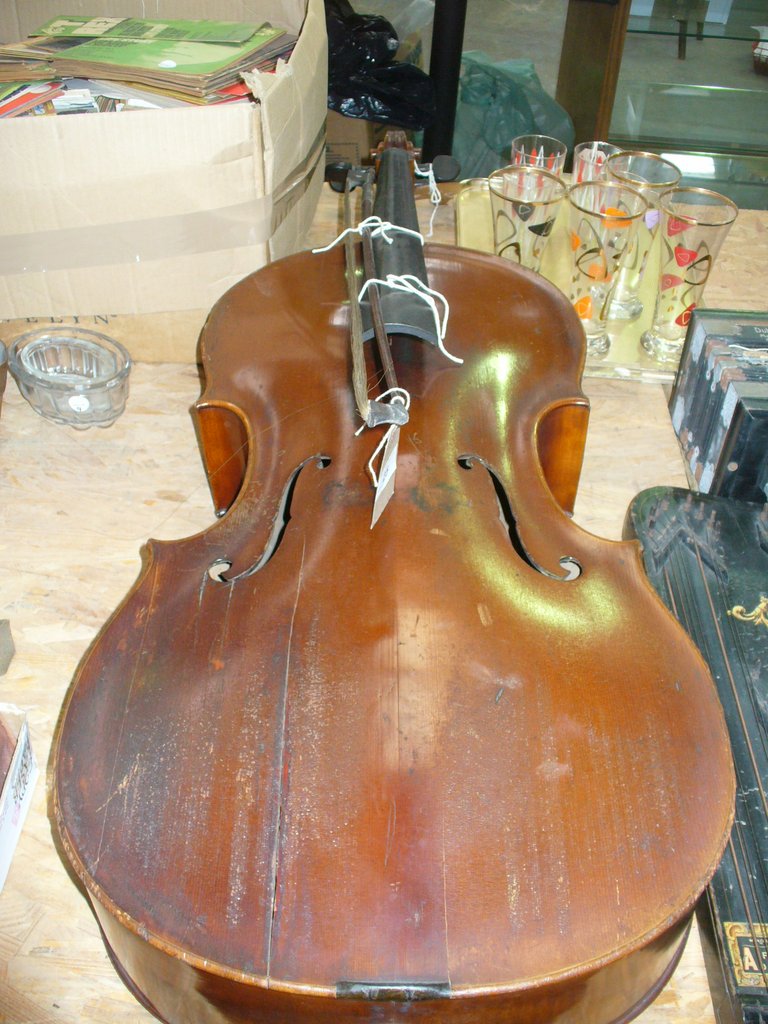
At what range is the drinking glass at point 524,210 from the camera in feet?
4.05

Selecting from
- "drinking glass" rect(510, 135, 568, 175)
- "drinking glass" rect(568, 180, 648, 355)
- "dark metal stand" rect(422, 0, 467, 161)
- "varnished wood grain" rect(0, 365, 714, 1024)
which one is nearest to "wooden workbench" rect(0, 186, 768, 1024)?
"varnished wood grain" rect(0, 365, 714, 1024)

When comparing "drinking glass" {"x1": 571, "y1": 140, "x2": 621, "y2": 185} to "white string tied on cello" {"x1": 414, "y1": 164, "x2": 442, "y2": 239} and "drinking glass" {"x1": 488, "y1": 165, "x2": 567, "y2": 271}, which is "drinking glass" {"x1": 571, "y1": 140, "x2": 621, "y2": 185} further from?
"white string tied on cello" {"x1": 414, "y1": 164, "x2": 442, "y2": 239}

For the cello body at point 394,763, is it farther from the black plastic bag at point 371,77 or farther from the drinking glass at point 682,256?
the black plastic bag at point 371,77

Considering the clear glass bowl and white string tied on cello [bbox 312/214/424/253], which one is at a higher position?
white string tied on cello [bbox 312/214/424/253]

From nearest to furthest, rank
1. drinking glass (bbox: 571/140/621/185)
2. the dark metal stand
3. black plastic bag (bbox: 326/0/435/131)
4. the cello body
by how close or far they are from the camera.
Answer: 1. the cello body
2. drinking glass (bbox: 571/140/621/185)
3. black plastic bag (bbox: 326/0/435/131)
4. the dark metal stand

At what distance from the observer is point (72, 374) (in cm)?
133

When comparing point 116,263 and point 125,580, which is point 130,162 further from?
point 125,580

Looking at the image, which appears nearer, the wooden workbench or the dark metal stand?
the wooden workbench

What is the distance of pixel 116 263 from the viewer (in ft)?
4.09

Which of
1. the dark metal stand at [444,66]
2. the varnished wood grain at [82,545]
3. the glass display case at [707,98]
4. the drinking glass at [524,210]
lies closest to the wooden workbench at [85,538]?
the varnished wood grain at [82,545]

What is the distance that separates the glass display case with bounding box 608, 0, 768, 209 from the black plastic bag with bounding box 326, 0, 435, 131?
838 mm

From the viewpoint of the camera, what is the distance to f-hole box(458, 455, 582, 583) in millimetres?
807

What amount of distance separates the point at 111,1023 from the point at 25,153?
99 cm

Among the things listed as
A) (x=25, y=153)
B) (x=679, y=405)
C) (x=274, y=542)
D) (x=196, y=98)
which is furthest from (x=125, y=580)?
(x=679, y=405)
